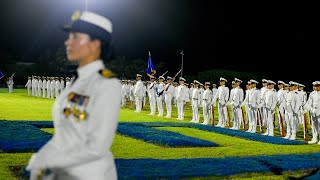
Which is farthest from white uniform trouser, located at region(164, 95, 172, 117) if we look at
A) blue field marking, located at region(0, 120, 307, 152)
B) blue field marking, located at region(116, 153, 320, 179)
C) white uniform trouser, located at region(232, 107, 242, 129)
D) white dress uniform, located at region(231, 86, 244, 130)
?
blue field marking, located at region(116, 153, 320, 179)

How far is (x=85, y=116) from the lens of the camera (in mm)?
2957

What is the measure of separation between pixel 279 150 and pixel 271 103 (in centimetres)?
519

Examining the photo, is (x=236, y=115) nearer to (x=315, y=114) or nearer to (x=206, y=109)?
(x=206, y=109)

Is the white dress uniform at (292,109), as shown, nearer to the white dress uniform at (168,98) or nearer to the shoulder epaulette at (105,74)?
the white dress uniform at (168,98)

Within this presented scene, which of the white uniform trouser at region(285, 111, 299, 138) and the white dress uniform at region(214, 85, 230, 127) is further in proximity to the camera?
the white dress uniform at region(214, 85, 230, 127)

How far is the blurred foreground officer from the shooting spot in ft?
9.43

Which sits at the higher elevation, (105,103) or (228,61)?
(228,61)

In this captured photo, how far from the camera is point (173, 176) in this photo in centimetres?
923

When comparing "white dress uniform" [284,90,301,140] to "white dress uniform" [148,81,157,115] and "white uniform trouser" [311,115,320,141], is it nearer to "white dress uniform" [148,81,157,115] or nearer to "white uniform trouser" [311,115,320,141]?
"white uniform trouser" [311,115,320,141]

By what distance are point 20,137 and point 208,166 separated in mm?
6424

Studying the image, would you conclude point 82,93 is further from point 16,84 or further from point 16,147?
point 16,84

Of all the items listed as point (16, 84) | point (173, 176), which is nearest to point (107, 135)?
point (173, 176)

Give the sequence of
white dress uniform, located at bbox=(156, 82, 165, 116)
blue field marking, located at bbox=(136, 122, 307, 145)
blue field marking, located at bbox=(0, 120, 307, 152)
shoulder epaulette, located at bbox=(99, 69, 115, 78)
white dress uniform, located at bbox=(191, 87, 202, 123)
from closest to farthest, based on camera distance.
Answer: shoulder epaulette, located at bbox=(99, 69, 115, 78) → blue field marking, located at bbox=(0, 120, 307, 152) → blue field marking, located at bbox=(136, 122, 307, 145) → white dress uniform, located at bbox=(191, 87, 202, 123) → white dress uniform, located at bbox=(156, 82, 165, 116)

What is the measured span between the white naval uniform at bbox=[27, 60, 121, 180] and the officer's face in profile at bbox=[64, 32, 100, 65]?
0.17 meters
